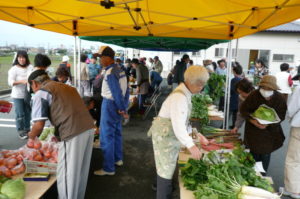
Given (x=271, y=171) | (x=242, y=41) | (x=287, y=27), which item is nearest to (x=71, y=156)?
(x=271, y=171)

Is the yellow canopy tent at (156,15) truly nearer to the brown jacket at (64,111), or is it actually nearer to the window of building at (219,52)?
the brown jacket at (64,111)

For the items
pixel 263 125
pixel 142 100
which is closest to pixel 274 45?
pixel 142 100

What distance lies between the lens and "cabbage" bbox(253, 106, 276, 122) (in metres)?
2.76

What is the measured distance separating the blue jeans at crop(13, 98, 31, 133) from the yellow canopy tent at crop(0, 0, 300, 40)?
2.07 meters

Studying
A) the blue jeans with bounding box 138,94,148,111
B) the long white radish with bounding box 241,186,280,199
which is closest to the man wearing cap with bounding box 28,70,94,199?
the long white radish with bounding box 241,186,280,199

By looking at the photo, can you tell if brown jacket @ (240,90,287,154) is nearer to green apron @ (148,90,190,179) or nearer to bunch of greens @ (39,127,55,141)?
green apron @ (148,90,190,179)

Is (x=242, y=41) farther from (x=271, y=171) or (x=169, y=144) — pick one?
(x=169, y=144)

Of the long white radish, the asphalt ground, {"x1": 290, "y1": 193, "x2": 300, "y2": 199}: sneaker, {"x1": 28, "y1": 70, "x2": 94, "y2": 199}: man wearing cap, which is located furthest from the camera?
the asphalt ground

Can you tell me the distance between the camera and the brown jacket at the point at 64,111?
2.25 m

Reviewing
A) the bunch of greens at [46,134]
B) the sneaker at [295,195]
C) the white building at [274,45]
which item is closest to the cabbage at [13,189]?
the bunch of greens at [46,134]

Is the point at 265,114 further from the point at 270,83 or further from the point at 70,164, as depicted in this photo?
the point at 70,164

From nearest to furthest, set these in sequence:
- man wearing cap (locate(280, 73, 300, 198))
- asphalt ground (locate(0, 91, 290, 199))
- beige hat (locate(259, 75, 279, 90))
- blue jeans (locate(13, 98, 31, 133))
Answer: beige hat (locate(259, 75, 279, 90)) < man wearing cap (locate(280, 73, 300, 198)) < asphalt ground (locate(0, 91, 290, 199)) < blue jeans (locate(13, 98, 31, 133))

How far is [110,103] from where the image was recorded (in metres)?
3.60

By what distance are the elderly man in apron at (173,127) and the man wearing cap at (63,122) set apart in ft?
2.58
